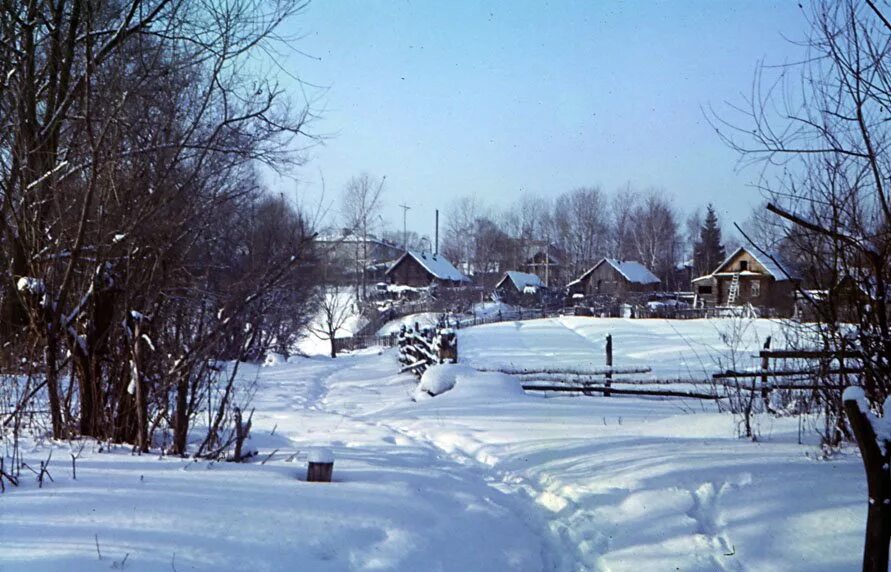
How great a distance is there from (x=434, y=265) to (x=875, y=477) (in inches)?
2325

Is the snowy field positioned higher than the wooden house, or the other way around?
the wooden house

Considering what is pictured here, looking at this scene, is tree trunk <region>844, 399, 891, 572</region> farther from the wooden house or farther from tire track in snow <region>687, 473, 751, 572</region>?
the wooden house

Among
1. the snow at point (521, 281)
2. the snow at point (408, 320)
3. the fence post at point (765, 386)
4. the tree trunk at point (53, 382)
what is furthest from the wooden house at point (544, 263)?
the tree trunk at point (53, 382)

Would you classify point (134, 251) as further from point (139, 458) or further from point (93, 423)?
point (139, 458)

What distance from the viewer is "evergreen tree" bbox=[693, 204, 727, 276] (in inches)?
2808

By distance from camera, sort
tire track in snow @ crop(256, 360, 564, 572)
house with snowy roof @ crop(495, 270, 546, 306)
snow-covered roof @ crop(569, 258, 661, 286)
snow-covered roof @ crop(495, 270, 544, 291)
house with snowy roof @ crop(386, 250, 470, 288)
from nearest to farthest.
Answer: tire track in snow @ crop(256, 360, 564, 572)
house with snowy roof @ crop(495, 270, 546, 306)
snow-covered roof @ crop(569, 258, 661, 286)
house with snowy roof @ crop(386, 250, 470, 288)
snow-covered roof @ crop(495, 270, 544, 291)

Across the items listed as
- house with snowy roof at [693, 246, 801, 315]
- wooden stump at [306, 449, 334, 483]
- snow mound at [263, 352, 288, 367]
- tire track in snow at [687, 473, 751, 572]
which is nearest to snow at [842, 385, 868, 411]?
tire track in snow at [687, 473, 751, 572]

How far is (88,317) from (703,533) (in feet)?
17.6

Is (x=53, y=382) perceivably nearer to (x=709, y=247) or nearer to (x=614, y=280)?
(x=614, y=280)

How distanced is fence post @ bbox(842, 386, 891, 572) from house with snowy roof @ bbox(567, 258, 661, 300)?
55696mm

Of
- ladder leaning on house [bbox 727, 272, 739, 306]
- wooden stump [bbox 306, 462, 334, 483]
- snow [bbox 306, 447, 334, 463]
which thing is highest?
ladder leaning on house [bbox 727, 272, 739, 306]

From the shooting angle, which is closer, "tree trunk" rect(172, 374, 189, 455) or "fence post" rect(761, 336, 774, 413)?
"tree trunk" rect(172, 374, 189, 455)

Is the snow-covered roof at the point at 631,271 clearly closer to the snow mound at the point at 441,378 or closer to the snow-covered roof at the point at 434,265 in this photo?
the snow-covered roof at the point at 434,265

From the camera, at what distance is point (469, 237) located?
80.1 m
